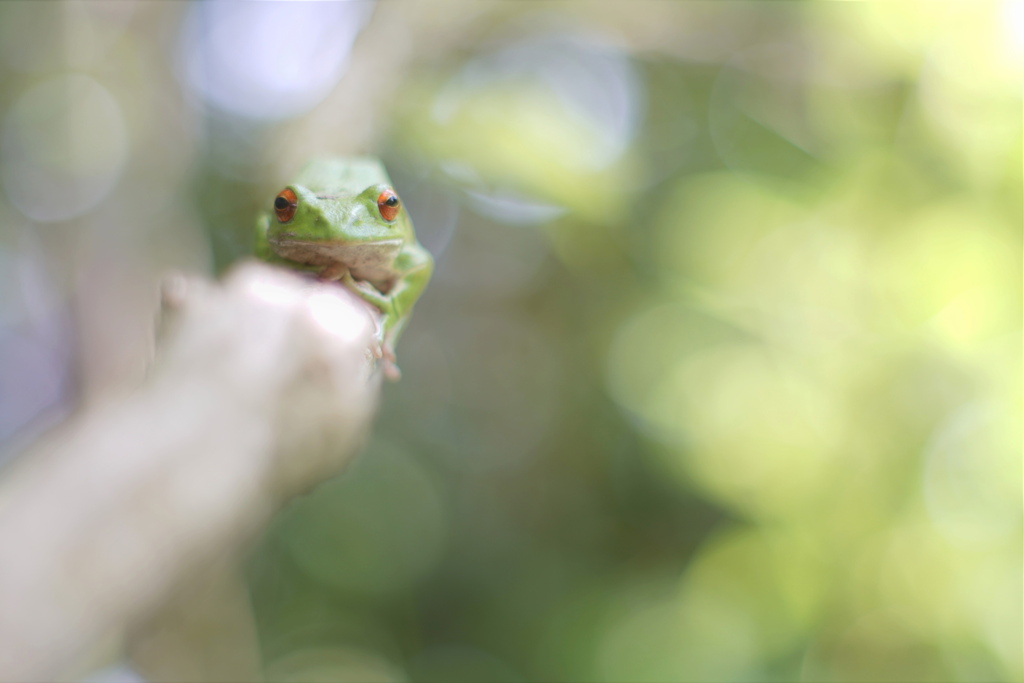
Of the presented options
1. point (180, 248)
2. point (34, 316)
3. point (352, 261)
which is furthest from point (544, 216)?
point (34, 316)

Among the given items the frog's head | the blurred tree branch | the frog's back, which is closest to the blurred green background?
the frog's back

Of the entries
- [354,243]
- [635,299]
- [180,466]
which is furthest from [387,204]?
[635,299]

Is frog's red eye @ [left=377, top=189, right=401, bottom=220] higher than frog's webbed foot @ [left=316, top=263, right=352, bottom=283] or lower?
higher

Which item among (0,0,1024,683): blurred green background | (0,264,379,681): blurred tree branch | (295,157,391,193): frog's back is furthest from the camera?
(0,0,1024,683): blurred green background

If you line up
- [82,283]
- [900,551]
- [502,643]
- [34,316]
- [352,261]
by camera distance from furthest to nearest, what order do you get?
[34,316], [502,643], [82,283], [900,551], [352,261]

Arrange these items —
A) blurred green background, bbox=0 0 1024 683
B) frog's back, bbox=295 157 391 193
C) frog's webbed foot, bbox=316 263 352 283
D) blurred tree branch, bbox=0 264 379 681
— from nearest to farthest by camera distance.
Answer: blurred tree branch, bbox=0 264 379 681, frog's webbed foot, bbox=316 263 352 283, frog's back, bbox=295 157 391 193, blurred green background, bbox=0 0 1024 683

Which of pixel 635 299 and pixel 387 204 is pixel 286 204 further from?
pixel 635 299

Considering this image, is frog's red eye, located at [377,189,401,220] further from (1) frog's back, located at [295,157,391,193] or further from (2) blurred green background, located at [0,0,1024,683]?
(2) blurred green background, located at [0,0,1024,683]

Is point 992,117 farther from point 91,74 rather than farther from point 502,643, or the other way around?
point 91,74
